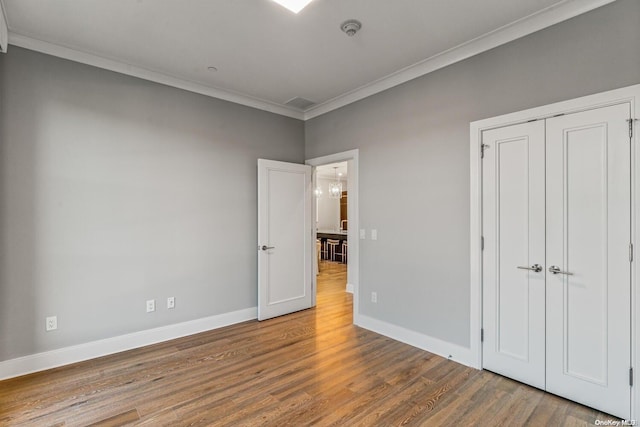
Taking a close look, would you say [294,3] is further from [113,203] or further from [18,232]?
[18,232]

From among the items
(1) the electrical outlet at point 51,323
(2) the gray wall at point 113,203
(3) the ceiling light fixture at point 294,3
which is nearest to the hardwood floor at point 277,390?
(1) the electrical outlet at point 51,323

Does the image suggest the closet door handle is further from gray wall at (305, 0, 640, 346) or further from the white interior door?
the white interior door

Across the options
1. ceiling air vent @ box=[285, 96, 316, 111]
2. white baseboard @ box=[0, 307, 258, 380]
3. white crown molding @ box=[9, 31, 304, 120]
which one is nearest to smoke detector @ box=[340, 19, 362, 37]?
ceiling air vent @ box=[285, 96, 316, 111]

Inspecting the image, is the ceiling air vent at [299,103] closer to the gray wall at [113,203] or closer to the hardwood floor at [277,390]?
the gray wall at [113,203]

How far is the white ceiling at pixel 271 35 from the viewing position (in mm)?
2361

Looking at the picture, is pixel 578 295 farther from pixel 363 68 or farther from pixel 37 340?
pixel 37 340

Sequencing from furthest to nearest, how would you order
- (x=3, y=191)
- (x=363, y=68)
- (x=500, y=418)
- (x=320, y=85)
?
(x=320, y=85) → (x=363, y=68) → (x=3, y=191) → (x=500, y=418)

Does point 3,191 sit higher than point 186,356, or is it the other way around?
point 3,191

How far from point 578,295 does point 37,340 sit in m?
4.43

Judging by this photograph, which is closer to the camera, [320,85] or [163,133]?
[163,133]

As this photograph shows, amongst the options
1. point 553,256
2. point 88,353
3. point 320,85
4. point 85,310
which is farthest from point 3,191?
point 553,256

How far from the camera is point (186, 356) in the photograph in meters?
3.12

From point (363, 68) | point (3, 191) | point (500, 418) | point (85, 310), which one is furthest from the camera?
point (363, 68)

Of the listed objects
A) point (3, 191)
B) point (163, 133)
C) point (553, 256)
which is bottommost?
point (553, 256)
